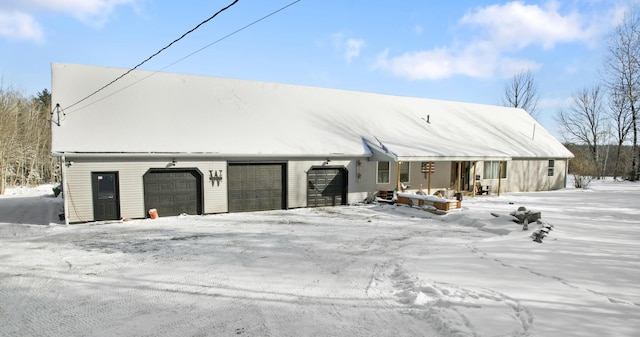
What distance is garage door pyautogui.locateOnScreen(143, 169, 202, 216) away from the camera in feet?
39.3

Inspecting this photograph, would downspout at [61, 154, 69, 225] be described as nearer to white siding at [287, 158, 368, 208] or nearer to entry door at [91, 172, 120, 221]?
entry door at [91, 172, 120, 221]

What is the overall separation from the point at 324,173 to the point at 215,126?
513 centimetres

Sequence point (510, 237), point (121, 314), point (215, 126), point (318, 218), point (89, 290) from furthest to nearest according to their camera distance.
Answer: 1. point (215, 126)
2. point (318, 218)
3. point (510, 237)
4. point (89, 290)
5. point (121, 314)

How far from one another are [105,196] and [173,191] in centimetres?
215

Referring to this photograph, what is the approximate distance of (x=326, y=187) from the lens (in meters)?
15.0

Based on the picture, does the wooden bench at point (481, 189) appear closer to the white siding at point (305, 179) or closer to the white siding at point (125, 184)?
the white siding at point (305, 179)

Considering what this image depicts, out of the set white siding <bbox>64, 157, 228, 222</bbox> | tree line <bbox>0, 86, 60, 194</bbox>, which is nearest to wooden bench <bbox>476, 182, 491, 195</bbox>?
white siding <bbox>64, 157, 228, 222</bbox>

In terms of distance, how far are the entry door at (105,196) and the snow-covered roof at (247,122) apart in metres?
0.95

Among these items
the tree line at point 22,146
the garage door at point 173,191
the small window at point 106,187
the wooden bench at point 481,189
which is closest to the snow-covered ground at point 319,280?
the small window at point 106,187

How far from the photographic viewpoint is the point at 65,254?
7.54 meters

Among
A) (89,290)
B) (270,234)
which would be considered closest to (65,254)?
(89,290)

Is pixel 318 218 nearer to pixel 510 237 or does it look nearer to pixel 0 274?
pixel 510 237

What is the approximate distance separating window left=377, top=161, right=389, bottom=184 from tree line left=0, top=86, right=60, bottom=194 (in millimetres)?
22371

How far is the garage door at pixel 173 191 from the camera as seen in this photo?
1198cm
